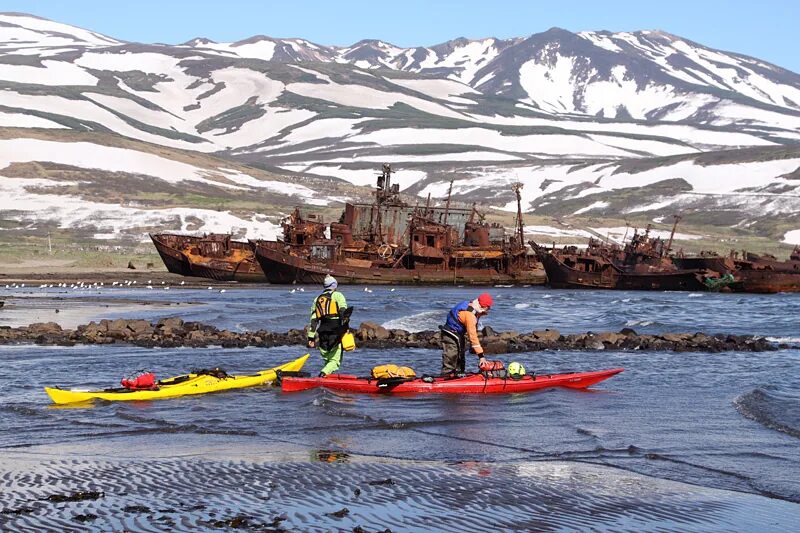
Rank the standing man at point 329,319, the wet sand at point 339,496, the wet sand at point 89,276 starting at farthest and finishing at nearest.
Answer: the wet sand at point 89,276 < the standing man at point 329,319 < the wet sand at point 339,496

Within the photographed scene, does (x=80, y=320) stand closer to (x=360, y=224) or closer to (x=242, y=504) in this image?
(x=242, y=504)

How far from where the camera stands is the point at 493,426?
18.6 meters

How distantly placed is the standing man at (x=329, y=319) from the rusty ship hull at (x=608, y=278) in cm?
4765

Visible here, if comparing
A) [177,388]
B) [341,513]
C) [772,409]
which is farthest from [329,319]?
[341,513]

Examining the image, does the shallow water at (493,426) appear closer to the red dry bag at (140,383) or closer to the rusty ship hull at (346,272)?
the red dry bag at (140,383)

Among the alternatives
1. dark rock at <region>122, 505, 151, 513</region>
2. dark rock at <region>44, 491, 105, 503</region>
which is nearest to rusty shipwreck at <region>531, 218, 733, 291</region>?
dark rock at <region>44, 491, 105, 503</region>

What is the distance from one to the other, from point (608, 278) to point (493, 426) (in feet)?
167

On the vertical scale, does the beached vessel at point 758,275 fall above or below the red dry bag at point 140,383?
above

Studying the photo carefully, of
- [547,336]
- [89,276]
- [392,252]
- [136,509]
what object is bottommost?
[136,509]

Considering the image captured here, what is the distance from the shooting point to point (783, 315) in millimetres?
47938

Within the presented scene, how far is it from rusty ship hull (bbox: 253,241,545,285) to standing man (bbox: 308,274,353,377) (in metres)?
45.3

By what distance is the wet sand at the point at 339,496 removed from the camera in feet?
40.2

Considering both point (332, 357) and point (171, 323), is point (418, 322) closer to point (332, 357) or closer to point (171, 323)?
point (171, 323)

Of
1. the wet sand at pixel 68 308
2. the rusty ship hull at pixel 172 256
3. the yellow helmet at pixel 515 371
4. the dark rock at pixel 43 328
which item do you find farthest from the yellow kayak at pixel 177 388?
the rusty ship hull at pixel 172 256
